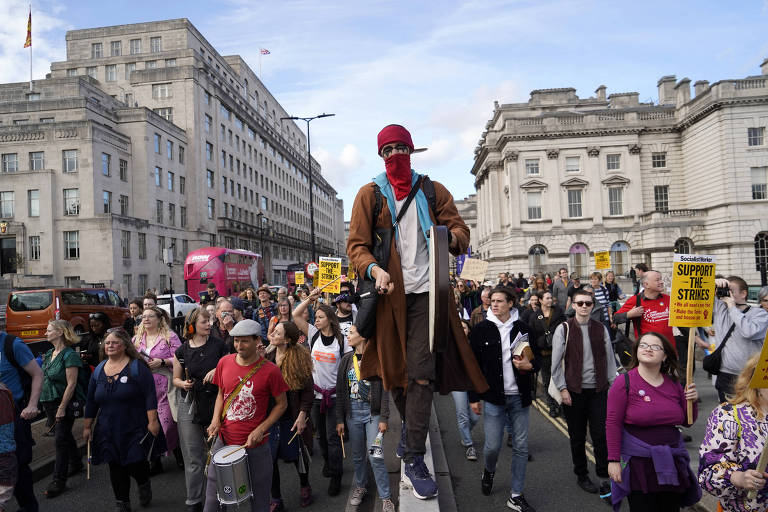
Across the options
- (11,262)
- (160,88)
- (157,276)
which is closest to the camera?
(11,262)

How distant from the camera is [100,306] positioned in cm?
1861

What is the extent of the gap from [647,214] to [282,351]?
159 feet

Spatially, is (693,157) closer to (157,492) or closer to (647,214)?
(647,214)

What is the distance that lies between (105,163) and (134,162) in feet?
12.0

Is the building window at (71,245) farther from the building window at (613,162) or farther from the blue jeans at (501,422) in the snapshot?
the building window at (613,162)

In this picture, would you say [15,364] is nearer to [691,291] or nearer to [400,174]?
[400,174]

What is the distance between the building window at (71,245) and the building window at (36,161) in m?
5.44

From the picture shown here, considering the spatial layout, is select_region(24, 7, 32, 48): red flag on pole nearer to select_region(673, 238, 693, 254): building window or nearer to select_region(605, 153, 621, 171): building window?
select_region(605, 153, 621, 171): building window

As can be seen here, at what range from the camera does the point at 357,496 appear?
213 inches

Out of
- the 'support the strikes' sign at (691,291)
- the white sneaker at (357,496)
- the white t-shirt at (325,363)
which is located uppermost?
the 'support the strikes' sign at (691,291)

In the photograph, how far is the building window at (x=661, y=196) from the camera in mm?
49344

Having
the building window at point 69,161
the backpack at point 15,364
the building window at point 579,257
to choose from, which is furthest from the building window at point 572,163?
the backpack at point 15,364

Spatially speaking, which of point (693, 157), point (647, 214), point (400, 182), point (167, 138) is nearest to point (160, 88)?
point (167, 138)

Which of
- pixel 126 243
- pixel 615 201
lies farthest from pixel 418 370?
pixel 615 201
